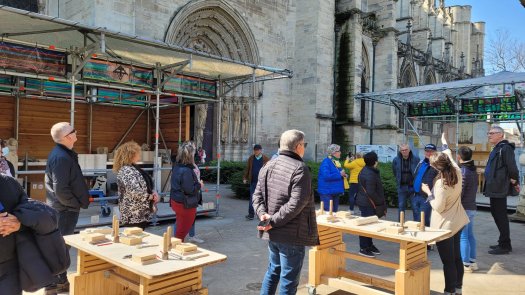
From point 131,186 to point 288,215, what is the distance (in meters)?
1.92

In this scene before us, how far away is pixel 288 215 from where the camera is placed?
3.28 m

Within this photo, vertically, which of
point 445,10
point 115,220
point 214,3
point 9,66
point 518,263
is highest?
point 445,10

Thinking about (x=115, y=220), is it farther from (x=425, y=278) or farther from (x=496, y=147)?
(x=496, y=147)

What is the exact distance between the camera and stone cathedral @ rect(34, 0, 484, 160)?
44.2 ft

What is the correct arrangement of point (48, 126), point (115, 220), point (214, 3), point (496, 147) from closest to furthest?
point (115, 220) < point (496, 147) < point (48, 126) < point (214, 3)

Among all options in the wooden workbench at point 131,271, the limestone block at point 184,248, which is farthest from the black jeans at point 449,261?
the limestone block at point 184,248

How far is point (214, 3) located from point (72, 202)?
12703mm

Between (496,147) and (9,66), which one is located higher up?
(9,66)

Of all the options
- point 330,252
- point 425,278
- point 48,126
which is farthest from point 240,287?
point 48,126

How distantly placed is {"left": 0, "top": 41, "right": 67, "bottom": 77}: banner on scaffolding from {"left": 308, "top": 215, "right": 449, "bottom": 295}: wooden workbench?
17.8 ft

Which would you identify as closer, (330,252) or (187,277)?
(187,277)

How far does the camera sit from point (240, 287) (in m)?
4.65

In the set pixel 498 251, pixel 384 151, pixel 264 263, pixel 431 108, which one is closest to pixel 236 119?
pixel 384 151

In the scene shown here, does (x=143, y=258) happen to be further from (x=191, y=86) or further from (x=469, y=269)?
(x=191, y=86)
